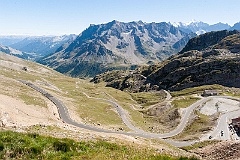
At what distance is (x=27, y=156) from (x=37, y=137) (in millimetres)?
4015

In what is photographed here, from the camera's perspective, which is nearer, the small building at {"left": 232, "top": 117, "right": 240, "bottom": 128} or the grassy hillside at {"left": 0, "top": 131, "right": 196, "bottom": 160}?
the grassy hillside at {"left": 0, "top": 131, "right": 196, "bottom": 160}

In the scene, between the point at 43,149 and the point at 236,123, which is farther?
the point at 236,123

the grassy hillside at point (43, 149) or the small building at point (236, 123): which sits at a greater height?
the grassy hillside at point (43, 149)

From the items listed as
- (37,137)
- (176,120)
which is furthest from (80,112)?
(37,137)

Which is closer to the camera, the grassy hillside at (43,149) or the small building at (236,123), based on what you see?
the grassy hillside at (43,149)

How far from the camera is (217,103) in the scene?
146 meters

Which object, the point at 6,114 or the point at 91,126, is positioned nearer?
the point at 6,114

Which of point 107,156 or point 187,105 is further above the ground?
point 107,156

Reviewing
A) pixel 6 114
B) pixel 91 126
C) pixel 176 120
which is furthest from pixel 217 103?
pixel 6 114

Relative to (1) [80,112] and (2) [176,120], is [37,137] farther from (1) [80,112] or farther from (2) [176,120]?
(2) [176,120]

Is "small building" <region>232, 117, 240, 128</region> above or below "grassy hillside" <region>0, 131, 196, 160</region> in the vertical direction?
below

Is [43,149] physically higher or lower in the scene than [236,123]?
higher

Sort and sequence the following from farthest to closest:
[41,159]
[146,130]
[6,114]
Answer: [146,130]
[6,114]
[41,159]

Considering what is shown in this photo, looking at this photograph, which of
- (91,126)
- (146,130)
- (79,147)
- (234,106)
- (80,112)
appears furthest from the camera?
(234,106)
